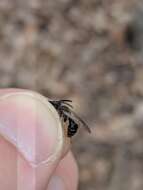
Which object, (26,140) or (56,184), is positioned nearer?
(26,140)

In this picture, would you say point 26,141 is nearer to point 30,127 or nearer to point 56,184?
point 30,127

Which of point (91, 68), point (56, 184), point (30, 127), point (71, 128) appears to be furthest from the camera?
point (91, 68)

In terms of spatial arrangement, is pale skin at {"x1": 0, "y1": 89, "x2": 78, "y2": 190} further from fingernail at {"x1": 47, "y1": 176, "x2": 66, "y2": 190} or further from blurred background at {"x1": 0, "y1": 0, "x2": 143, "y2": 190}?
blurred background at {"x1": 0, "y1": 0, "x2": 143, "y2": 190}

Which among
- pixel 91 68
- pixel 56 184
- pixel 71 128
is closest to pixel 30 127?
pixel 71 128

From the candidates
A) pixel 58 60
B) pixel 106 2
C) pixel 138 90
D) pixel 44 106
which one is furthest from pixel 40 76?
pixel 44 106

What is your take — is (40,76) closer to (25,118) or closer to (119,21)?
(119,21)

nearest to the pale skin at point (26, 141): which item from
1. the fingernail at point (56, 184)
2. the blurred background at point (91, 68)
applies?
the fingernail at point (56, 184)
